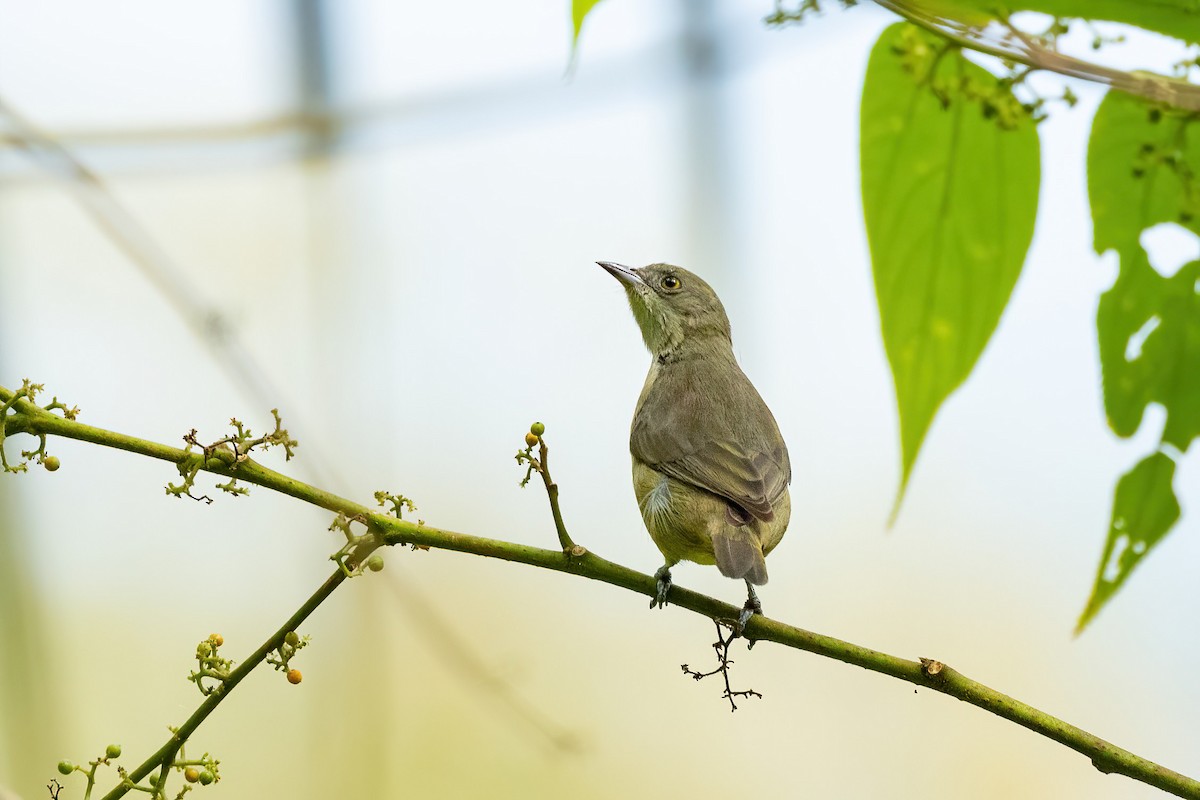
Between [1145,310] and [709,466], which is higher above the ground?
[709,466]

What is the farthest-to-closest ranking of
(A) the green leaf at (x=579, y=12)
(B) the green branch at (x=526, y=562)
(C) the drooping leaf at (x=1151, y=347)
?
(C) the drooping leaf at (x=1151, y=347), (A) the green leaf at (x=579, y=12), (B) the green branch at (x=526, y=562)

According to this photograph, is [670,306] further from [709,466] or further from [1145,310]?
[1145,310]

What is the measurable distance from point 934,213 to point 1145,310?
0.36m

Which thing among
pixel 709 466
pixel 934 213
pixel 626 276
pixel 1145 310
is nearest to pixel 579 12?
pixel 934 213

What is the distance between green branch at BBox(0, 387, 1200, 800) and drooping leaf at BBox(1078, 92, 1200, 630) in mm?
335

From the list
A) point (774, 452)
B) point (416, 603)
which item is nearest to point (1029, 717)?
point (774, 452)

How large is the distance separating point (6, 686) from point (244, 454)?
11.6 ft

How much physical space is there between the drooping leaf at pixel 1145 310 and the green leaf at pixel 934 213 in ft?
0.44

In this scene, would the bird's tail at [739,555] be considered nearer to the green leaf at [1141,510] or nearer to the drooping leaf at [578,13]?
the green leaf at [1141,510]

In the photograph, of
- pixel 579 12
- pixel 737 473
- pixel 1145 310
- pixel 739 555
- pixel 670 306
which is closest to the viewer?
pixel 579 12

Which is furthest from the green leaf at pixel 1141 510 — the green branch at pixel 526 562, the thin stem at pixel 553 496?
the thin stem at pixel 553 496

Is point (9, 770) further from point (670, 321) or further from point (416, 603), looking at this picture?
point (670, 321)

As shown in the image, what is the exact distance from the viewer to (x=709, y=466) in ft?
11.2

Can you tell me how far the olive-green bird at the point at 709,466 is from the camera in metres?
3.22
